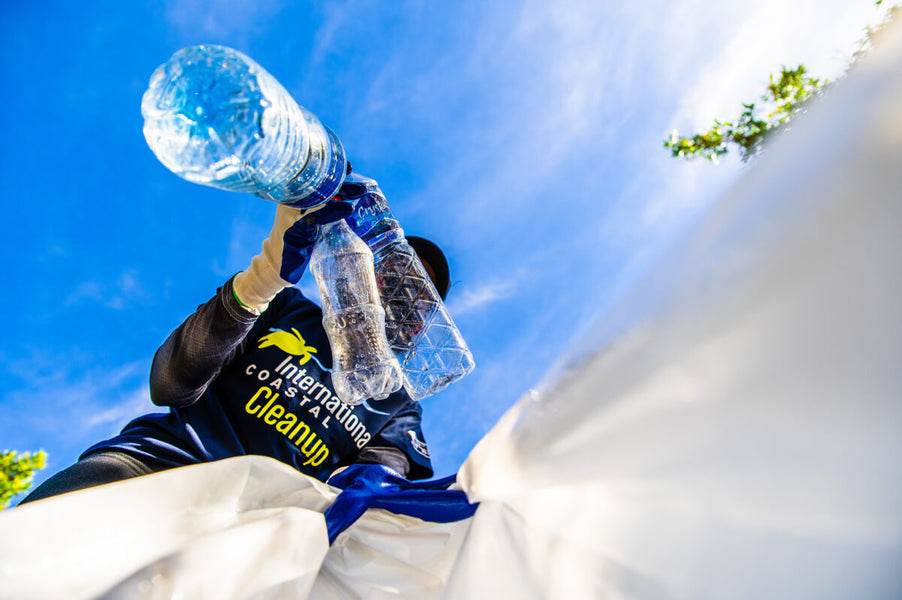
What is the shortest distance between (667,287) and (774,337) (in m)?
0.14

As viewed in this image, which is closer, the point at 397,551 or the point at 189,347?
the point at 397,551

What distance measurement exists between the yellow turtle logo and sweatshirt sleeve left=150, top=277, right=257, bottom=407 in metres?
0.32

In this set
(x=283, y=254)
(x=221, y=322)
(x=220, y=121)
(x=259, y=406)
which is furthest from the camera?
(x=259, y=406)

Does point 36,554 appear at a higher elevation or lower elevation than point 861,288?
higher

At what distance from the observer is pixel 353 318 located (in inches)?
64.1

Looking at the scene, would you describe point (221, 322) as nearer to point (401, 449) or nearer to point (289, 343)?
point (289, 343)

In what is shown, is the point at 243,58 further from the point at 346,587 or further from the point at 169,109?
the point at 346,587

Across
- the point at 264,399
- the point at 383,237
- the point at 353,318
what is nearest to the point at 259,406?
the point at 264,399

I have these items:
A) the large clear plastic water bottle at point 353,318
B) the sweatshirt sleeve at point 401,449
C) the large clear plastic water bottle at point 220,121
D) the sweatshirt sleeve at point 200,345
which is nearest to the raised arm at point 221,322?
the sweatshirt sleeve at point 200,345

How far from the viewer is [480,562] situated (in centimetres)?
88

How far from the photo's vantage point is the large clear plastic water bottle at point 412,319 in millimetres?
1864

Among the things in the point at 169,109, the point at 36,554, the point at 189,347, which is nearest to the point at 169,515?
the point at 36,554

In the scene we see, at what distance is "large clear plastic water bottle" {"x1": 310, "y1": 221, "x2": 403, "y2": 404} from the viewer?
5.16 ft

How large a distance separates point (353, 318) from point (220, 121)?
77 cm
